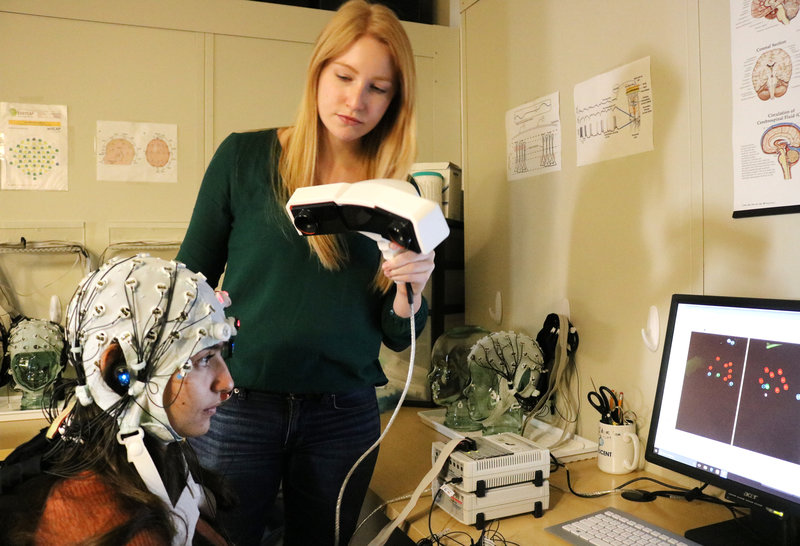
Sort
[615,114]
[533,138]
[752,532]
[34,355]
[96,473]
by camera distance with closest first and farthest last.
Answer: [96,473]
[752,532]
[615,114]
[533,138]
[34,355]

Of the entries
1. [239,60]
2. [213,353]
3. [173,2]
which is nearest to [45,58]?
[173,2]

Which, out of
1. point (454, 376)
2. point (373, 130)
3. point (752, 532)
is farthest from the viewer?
point (454, 376)

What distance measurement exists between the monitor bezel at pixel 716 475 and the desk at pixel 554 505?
0.10 metres

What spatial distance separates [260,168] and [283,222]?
0.40 ft

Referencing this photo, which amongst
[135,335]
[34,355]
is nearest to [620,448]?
[135,335]

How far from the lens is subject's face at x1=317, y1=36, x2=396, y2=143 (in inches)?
44.1

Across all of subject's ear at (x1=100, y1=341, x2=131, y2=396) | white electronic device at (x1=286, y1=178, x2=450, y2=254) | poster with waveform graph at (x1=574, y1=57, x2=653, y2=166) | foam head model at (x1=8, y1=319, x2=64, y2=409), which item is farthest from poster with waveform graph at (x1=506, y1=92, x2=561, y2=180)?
foam head model at (x1=8, y1=319, x2=64, y2=409)

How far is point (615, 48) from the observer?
149cm

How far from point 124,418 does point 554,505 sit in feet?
2.76

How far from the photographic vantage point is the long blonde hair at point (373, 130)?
1130 millimetres

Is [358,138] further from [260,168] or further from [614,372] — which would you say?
[614,372]

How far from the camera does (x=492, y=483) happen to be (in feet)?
3.81

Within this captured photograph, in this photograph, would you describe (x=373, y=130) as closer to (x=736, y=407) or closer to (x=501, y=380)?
(x=501, y=380)

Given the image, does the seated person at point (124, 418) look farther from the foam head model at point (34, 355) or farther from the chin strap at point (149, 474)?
the foam head model at point (34, 355)
